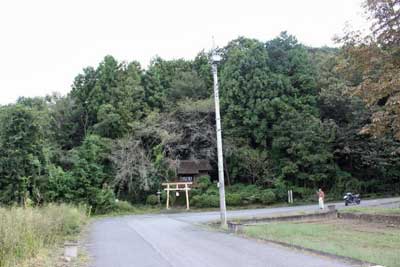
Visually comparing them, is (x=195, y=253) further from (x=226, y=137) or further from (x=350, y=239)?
(x=226, y=137)

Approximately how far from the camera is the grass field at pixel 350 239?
942cm

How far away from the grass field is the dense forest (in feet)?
66.6

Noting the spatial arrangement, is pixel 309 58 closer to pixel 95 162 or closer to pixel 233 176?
pixel 233 176

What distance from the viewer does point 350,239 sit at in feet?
41.7

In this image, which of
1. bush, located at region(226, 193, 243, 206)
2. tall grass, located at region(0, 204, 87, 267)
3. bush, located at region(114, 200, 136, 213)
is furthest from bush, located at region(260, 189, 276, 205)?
tall grass, located at region(0, 204, 87, 267)

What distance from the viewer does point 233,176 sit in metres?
40.0

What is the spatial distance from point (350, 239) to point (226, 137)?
27.0 m

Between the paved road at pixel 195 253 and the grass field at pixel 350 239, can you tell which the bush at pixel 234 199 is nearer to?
the grass field at pixel 350 239

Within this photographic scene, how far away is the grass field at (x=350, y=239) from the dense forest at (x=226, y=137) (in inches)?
799

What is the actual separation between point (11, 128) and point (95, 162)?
7443 mm

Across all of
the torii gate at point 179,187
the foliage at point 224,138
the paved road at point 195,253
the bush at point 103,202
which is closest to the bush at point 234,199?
the foliage at point 224,138

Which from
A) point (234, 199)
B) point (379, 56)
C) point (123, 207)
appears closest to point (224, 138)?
point (234, 199)

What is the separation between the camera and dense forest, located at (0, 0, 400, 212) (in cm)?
3438

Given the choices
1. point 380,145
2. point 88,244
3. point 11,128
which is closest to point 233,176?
point 380,145
